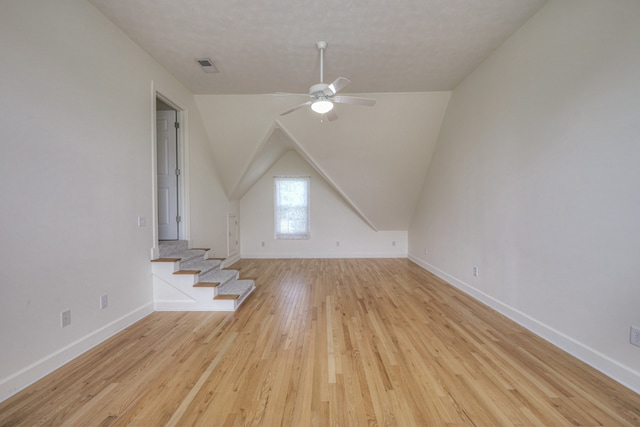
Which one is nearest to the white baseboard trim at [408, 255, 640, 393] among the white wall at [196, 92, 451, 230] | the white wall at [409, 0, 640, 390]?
the white wall at [409, 0, 640, 390]

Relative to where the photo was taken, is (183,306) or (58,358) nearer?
(58,358)

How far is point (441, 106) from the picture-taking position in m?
3.90

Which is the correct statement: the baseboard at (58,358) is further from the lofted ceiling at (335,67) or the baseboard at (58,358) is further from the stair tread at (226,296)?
the lofted ceiling at (335,67)

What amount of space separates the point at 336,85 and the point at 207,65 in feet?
6.01

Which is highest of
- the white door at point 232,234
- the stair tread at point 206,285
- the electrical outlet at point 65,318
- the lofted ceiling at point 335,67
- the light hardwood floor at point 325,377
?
the lofted ceiling at point 335,67

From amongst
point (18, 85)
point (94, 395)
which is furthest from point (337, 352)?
point (18, 85)

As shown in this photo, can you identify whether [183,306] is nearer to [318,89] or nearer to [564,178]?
[318,89]

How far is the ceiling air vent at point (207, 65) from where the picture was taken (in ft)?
9.79

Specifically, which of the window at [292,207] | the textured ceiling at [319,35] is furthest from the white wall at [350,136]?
the window at [292,207]

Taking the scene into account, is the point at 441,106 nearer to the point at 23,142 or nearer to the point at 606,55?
the point at 606,55

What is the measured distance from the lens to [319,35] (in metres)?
2.54

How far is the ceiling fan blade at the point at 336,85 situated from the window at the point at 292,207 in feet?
12.4

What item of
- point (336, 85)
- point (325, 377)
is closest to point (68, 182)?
point (336, 85)

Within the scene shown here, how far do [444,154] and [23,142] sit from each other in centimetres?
463
